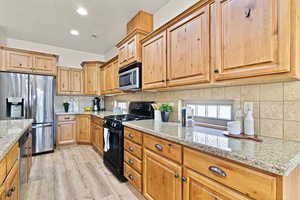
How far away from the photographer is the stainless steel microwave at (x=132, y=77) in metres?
2.29

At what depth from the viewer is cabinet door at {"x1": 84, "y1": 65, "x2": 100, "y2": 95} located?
4.27 m

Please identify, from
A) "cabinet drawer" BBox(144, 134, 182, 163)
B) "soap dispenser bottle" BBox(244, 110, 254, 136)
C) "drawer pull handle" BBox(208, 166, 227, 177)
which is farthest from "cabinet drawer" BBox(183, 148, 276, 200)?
"soap dispenser bottle" BBox(244, 110, 254, 136)

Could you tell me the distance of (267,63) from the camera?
0.96 metres

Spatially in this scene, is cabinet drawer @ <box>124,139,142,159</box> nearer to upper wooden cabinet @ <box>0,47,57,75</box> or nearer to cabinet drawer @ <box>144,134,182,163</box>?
cabinet drawer @ <box>144,134,182,163</box>

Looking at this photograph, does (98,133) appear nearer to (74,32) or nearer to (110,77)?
(110,77)

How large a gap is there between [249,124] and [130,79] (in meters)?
1.74

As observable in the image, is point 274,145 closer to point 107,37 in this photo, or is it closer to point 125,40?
point 125,40

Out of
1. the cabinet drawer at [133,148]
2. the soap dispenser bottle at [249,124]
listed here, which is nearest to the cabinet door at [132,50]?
the cabinet drawer at [133,148]

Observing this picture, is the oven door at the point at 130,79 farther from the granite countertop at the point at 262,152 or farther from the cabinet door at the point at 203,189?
the cabinet door at the point at 203,189

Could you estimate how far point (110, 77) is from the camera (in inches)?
143

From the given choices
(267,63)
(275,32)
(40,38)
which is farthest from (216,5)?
(40,38)

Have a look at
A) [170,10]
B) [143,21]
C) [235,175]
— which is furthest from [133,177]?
[170,10]

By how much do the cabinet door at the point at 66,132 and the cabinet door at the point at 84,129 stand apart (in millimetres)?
151

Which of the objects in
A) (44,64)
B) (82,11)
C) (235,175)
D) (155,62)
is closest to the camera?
(235,175)
